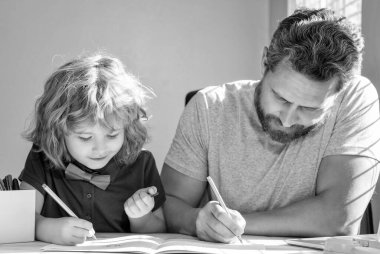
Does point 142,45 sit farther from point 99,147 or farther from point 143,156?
point 99,147

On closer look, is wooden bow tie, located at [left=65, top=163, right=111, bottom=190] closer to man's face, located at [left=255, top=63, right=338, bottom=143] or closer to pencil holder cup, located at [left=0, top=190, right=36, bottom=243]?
pencil holder cup, located at [left=0, top=190, right=36, bottom=243]

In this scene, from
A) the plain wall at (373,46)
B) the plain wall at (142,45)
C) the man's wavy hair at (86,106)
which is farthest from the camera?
the plain wall at (142,45)

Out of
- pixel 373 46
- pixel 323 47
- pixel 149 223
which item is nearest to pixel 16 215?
pixel 149 223

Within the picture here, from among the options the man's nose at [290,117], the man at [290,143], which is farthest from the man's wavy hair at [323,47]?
the man's nose at [290,117]

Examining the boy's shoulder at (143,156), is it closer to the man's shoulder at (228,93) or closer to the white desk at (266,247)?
the man's shoulder at (228,93)

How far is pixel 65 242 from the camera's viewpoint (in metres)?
1.43

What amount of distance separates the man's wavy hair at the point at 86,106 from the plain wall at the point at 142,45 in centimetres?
216

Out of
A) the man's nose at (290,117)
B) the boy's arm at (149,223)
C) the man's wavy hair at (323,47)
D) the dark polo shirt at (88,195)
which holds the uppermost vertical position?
the man's wavy hair at (323,47)

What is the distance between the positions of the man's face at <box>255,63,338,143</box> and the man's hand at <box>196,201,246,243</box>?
35 centimetres

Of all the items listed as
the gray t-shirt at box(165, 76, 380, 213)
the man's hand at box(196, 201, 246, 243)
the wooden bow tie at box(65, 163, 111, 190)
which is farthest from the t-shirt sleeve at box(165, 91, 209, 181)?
the man's hand at box(196, 201, 246, 243)

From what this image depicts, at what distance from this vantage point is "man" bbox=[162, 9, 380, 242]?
1641 millimetres

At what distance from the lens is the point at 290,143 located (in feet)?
5.96

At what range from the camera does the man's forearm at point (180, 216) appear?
5.39 feet

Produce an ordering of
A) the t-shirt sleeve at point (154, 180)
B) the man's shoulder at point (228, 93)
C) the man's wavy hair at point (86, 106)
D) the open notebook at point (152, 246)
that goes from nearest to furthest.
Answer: the open notebook at point (152, 246)
the man's wavy hair at point (86, 106)
the t-shirt sleeve at point (154, 180)
the man's shoulder at point (228, 93)
